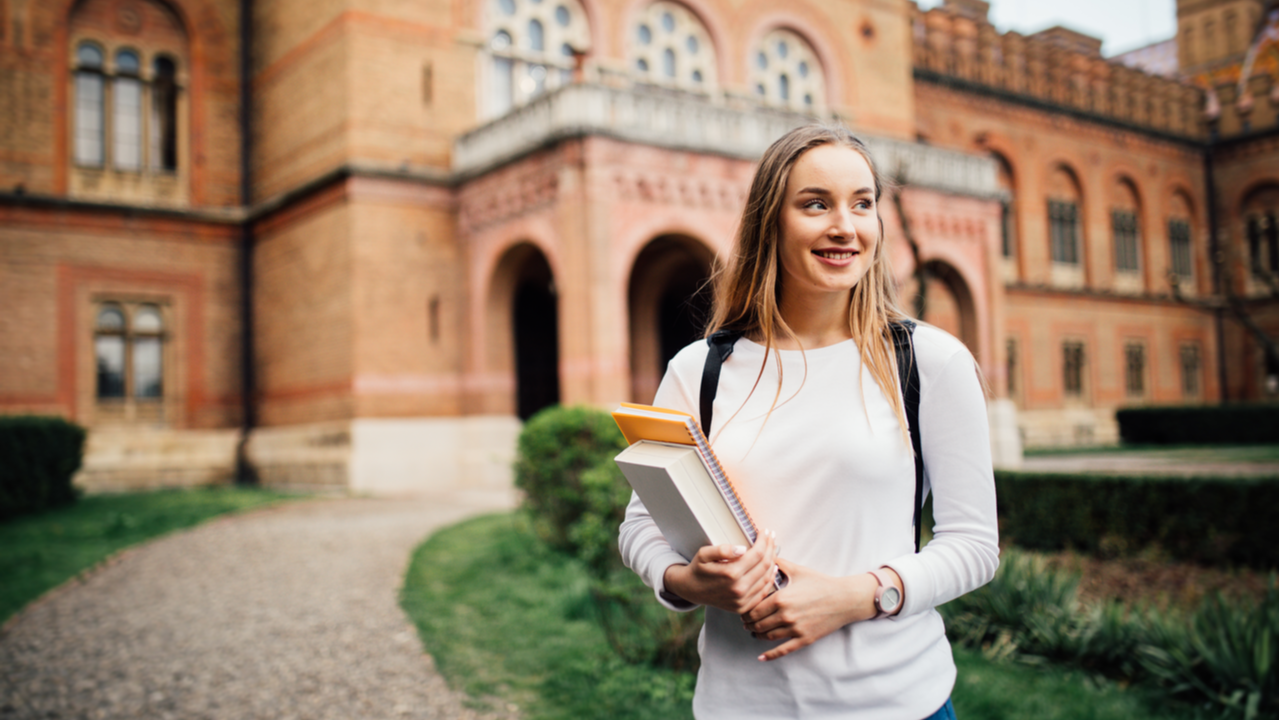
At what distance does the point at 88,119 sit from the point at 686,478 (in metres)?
19.0

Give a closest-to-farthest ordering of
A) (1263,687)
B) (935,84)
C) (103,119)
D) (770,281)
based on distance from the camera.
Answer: (770,281) → (1263,687) → (103,119) → (935,84)

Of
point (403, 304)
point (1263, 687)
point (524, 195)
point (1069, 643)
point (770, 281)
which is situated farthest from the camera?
point (403, 304)

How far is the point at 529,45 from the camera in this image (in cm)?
1720

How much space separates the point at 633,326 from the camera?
18.5m

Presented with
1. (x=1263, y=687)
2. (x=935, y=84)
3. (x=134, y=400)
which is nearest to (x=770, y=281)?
(x=1263, y=687)

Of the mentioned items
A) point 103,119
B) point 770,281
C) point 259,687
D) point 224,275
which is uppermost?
point 103,119

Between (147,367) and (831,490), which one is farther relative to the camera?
(147,367)

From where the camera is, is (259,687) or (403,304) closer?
(259,687)

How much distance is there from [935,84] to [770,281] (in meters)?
26.3

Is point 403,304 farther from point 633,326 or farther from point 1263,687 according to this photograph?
point 1263,687

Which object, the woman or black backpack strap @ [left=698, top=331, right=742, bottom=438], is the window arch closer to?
black backpack strap @ [left=698, top=331, right=742, bottom=438]

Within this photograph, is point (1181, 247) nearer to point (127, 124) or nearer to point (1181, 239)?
point (1181, 239)

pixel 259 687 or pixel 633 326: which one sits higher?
pixel 633 326

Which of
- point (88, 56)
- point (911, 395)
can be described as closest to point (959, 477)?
point (911, 395)
